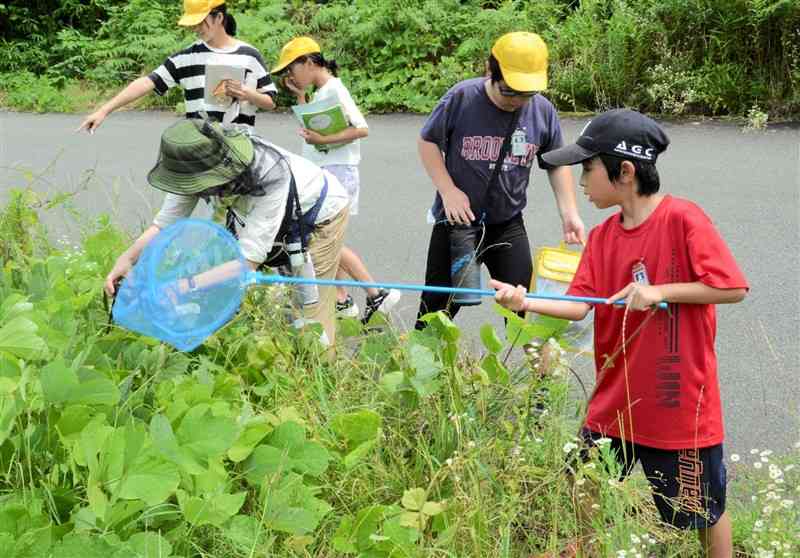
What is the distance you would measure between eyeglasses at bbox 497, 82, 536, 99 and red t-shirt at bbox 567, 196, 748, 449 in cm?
110

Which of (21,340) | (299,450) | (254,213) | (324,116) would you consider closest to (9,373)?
(21,340)

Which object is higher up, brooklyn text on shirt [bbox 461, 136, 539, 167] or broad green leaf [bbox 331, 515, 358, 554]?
brooklyn text on shirt [bbox 461, 136, 539, 167]

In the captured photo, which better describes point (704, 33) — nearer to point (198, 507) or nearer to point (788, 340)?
point (788, 340)

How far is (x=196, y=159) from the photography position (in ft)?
10.7

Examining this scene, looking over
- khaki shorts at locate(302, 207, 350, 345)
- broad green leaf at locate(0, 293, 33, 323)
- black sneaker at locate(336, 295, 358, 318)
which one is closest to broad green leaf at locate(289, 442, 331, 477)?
broad green leaf at locate(0, 293, 33, 323)

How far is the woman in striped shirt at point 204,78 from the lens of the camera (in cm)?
512

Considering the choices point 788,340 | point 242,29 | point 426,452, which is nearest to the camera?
point 426,452

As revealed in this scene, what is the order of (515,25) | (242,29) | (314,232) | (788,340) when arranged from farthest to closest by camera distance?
1. (242,29)
2. (515,25)
3. (788,340)
4. (314,232)

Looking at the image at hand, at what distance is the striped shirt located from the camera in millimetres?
5195

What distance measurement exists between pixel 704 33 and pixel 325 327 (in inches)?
275

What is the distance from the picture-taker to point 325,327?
157 inches

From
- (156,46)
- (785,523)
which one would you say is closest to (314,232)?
(785,523)

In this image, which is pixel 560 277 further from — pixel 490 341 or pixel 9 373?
pixel 9 373

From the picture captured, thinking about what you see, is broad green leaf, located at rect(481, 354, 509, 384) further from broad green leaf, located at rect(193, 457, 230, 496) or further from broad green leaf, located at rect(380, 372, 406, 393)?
broad green leaf, located at rect(193, 457, 230, 496)
